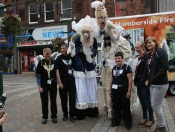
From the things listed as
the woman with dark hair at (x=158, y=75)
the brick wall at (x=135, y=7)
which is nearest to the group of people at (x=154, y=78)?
the woman with dark hair at (x=158, y=75)

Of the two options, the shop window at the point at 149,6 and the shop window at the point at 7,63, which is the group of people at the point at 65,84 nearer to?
the shop window at the point at 149,6

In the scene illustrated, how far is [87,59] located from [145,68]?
143 centimetres

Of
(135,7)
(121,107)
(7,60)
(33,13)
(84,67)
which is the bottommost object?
(121,107)

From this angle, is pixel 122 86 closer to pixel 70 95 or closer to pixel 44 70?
pixel 70 95

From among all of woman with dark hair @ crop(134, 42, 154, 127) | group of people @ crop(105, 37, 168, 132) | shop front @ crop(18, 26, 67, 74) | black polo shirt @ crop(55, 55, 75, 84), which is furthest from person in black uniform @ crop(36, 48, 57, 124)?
shop front @ crop(18, 26, 67, 74)

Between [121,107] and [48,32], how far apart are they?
773 inches

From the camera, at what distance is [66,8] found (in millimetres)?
23406

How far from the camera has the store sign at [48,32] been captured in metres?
23.1

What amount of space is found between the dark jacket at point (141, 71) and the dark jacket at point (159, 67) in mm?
574

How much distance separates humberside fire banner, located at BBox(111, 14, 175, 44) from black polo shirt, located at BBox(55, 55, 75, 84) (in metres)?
4.09

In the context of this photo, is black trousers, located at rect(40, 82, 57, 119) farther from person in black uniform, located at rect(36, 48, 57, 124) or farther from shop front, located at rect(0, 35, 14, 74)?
shop front, located at rect(0, 35, 14, 74)

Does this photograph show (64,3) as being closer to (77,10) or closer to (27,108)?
(77,10)

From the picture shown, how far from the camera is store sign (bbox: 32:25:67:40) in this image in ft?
75.6

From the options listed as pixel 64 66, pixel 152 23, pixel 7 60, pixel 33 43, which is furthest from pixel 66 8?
pixel 64 66
